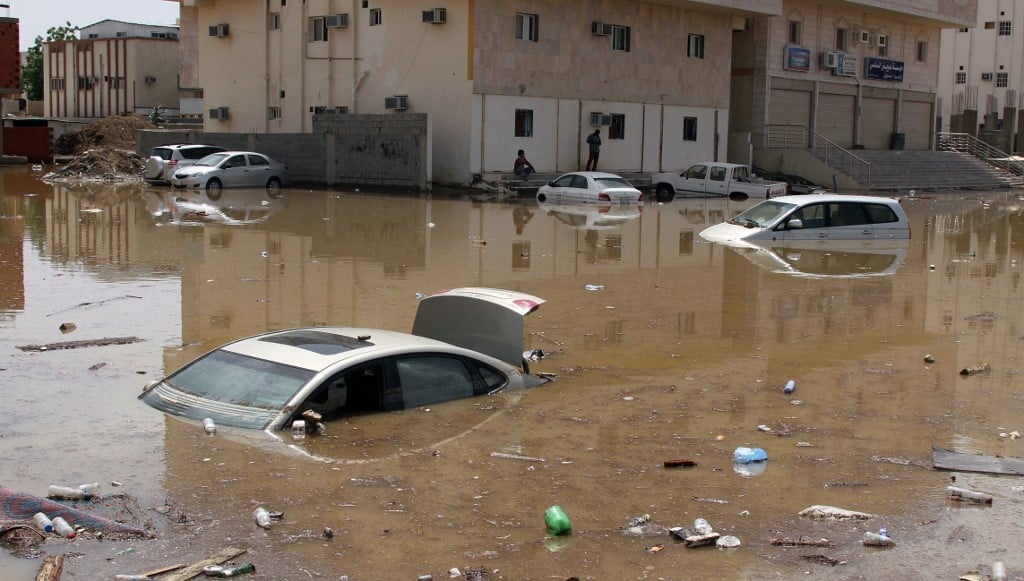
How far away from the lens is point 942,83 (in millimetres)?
75875

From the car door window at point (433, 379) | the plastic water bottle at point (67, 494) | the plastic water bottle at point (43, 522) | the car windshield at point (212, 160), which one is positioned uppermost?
the car windshield at point (212, 160)

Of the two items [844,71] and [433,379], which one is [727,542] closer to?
[433,379]

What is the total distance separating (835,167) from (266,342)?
141 feet

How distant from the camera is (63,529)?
6500mm

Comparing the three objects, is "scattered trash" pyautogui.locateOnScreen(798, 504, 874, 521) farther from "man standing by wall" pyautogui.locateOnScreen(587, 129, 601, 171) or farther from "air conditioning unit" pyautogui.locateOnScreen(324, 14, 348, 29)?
"air conditioning unit" pyautogui.locateOnScreen(324, 14, 348, 29)

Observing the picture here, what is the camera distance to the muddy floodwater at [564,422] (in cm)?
658

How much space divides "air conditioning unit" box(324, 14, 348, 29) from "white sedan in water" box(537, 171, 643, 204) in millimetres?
11868

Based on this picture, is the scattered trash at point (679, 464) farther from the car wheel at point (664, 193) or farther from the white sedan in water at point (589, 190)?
the car wheel at point (664, 193)

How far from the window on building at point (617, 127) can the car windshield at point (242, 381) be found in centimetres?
3599

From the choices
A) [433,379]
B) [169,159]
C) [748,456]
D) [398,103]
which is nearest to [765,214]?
[433,379]

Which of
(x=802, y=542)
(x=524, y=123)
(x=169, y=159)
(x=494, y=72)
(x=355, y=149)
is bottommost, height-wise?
(x=802, y=542)

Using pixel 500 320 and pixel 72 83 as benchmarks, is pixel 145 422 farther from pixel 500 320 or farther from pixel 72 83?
pixel 72 83

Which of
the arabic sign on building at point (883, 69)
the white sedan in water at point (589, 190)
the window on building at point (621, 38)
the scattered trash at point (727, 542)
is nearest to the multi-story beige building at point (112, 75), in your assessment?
the window on building at point (621, 38)

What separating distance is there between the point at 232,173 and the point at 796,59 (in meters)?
26.0
